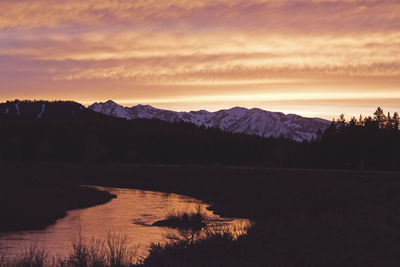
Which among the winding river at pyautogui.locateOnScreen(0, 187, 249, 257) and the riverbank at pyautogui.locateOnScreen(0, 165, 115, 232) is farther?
the riverbank at pyautogui.locateOnScreen(0, 165, 115, 232)

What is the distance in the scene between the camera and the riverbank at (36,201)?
39938mm

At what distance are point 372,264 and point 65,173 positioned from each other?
8330 centimetres

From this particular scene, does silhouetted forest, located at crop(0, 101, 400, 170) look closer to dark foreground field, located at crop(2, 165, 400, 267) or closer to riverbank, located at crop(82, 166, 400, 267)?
dark foreground field, located at crop(2, 165, 400, 267)

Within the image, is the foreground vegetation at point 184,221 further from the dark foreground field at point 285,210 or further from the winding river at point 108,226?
the dark foreground field at point 285,210

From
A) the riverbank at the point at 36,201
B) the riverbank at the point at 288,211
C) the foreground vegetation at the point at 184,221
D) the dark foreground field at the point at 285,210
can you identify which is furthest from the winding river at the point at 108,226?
the dark foreground field at the point at 285,210

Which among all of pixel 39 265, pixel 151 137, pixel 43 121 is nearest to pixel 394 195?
A: pixel 39 265

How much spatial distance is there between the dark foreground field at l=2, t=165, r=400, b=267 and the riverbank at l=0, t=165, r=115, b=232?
54.2 ft

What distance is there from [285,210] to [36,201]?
89.7 feet

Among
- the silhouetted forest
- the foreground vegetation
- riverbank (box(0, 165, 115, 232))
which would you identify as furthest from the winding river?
the silhouetted forest

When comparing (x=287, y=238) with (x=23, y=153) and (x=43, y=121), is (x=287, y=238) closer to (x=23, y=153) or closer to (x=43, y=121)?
(x=23, y=153)

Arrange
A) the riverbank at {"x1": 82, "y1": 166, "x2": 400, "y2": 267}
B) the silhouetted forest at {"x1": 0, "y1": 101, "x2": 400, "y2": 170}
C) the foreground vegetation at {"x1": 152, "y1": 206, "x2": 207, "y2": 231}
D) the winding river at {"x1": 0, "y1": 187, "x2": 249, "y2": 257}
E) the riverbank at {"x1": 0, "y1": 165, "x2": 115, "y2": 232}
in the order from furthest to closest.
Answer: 1. the silhouetted forest at {"x1": 0, "y1": 101, "x2": 400, "y2": 170}
2. the riverbank at {"x1": 0, "y1": 165, "x2": 115, "y2": 232}
3. the foreground vegetation at {"x1": 152, "y1": 206, "x2": 207, "y2": 231}
4. the winding river at {"x1": 0, "y1": 187, "x2": 249, "y2": 257}
5. the riverbank at {"x1": 82, "y1": 166, "x2": 400, "y2": 267}

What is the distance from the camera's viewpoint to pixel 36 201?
169 feet

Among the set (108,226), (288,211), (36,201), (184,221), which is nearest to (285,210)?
(288,211)

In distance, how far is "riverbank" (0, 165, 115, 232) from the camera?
3994 cm
